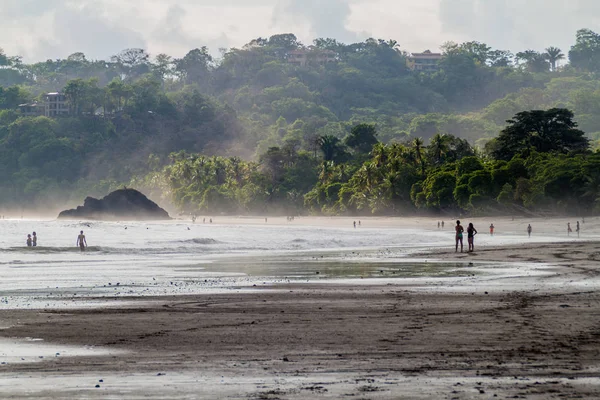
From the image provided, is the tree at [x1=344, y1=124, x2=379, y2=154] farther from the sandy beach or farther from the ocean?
the sandy beach

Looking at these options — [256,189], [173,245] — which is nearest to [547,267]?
[173,245]

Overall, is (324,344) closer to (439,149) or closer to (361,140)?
(439,149)

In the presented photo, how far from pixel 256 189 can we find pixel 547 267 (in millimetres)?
122117

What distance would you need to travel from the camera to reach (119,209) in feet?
458

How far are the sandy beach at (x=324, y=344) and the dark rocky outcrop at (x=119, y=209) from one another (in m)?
120

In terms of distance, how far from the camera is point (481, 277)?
25.8 m

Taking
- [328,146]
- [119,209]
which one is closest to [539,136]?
[328,146]

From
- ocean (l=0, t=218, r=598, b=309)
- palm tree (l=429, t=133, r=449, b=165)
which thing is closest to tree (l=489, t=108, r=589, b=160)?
palm tree (l=429, t=133, r=449, b=165)

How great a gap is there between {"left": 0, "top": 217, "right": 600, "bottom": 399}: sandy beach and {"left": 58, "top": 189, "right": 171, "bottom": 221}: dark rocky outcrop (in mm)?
119596

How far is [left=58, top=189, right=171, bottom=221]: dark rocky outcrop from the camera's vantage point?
13850cm

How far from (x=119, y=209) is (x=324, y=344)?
5103 inches

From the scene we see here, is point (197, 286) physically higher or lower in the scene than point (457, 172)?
lower

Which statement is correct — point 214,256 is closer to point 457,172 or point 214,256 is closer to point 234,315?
point 234,315

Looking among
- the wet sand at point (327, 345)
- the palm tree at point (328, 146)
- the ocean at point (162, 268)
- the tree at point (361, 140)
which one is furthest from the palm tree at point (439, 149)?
the wet sand at point (327, 345)
